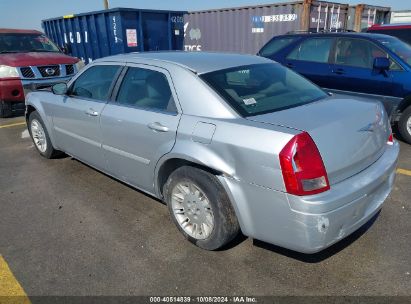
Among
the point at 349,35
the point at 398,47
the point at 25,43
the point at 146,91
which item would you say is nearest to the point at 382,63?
the point at 398,47

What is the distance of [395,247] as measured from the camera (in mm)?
2982

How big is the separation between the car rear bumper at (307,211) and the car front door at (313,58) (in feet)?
13.1

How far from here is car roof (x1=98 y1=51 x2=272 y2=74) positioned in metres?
3.14

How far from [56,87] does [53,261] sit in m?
2.38

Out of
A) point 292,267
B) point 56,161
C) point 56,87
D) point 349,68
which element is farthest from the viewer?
point 349,68

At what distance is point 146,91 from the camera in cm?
336

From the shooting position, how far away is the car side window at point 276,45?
7043mm

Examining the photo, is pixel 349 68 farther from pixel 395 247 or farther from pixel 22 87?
pixel 22 87

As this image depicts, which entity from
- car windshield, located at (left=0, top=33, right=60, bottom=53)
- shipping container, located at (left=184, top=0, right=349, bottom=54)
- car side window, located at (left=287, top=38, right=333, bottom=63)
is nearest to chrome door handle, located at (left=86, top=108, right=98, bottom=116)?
car side window, located at (left=287, top=38, right=333, bottom=63)

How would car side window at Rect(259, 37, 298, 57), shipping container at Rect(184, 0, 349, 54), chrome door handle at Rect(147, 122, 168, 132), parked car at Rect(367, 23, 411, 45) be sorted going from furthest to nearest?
shipping container at Rect(184, 0, 349, 54)
parked car at Rect(367, 23, 411, 45)
car side window at Rect(259, 37, 298, 57)
chrome door handle at Rect(147, 122, 168, 132)

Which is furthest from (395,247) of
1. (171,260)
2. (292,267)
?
(171,260)

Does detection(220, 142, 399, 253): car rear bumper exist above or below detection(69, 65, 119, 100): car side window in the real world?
below

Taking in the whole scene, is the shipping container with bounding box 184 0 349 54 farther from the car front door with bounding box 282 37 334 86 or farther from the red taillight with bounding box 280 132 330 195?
the red taillight with bounding box 280 132 330 195

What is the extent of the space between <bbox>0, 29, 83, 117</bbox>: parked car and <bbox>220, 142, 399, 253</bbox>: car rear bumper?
6486 millimetres
